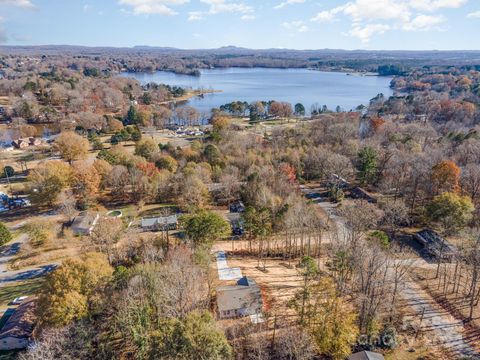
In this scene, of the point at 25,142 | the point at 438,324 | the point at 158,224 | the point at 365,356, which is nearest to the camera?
the point at 365,356

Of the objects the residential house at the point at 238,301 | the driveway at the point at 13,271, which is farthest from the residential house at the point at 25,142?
the residential house at the point at 238,301

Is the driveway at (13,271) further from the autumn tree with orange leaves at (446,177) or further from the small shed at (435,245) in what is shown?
the autumn tree with orange leaves at (446,177)

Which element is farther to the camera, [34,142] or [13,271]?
[34,142]

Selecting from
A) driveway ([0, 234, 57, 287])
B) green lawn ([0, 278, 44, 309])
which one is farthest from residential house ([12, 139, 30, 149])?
green lawn ([0, 278, 44, 309])

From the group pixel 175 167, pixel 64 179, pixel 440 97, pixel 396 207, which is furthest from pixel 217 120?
pixel 440 97

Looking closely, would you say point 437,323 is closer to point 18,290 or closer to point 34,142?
point 18,290

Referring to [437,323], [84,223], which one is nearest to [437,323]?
[437,323]

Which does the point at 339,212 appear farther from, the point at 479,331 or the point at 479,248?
the point at 479,331
